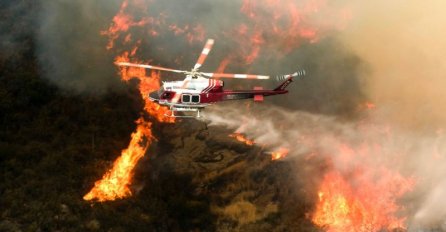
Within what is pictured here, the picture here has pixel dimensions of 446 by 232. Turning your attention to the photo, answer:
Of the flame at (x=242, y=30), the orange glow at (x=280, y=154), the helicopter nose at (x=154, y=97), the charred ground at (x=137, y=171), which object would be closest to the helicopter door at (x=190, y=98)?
the helicopter nose at (x=154, y=97)

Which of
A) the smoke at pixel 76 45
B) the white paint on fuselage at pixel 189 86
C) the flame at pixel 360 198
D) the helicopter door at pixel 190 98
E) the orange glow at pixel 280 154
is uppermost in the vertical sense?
the smoke at pixel 76 45

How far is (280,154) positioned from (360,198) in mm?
6782

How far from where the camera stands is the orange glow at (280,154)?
3834 centimetres

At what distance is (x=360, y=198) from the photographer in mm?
37219

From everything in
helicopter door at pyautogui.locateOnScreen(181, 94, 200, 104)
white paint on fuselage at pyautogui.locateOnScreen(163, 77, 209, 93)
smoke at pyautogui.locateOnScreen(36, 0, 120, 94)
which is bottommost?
helicopter door at pyautogui.locateOnScreen(181, 94, 200, 104)

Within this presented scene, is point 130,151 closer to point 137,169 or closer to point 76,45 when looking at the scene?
point 137,169

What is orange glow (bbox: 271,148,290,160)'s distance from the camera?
1510 inches

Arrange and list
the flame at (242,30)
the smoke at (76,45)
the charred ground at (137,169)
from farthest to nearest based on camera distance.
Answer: the flame at (242,30) < the smoke at (76,45) < the charred ground at (137,169)

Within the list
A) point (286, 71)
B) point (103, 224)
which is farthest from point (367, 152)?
point (103, 224)

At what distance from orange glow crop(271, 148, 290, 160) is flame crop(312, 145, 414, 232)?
3.52 meters

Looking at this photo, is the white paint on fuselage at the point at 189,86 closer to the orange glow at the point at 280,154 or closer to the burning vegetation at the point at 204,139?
the burning vegetation at the point at 204,139

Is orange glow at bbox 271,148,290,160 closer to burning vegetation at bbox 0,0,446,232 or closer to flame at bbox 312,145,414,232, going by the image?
burning vegetation at bbox 0,0,446,232

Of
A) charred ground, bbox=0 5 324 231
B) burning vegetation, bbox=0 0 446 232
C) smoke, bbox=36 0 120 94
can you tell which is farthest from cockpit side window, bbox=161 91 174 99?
smoke, bbox=36 0 120 94

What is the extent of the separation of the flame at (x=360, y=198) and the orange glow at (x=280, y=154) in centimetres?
352
